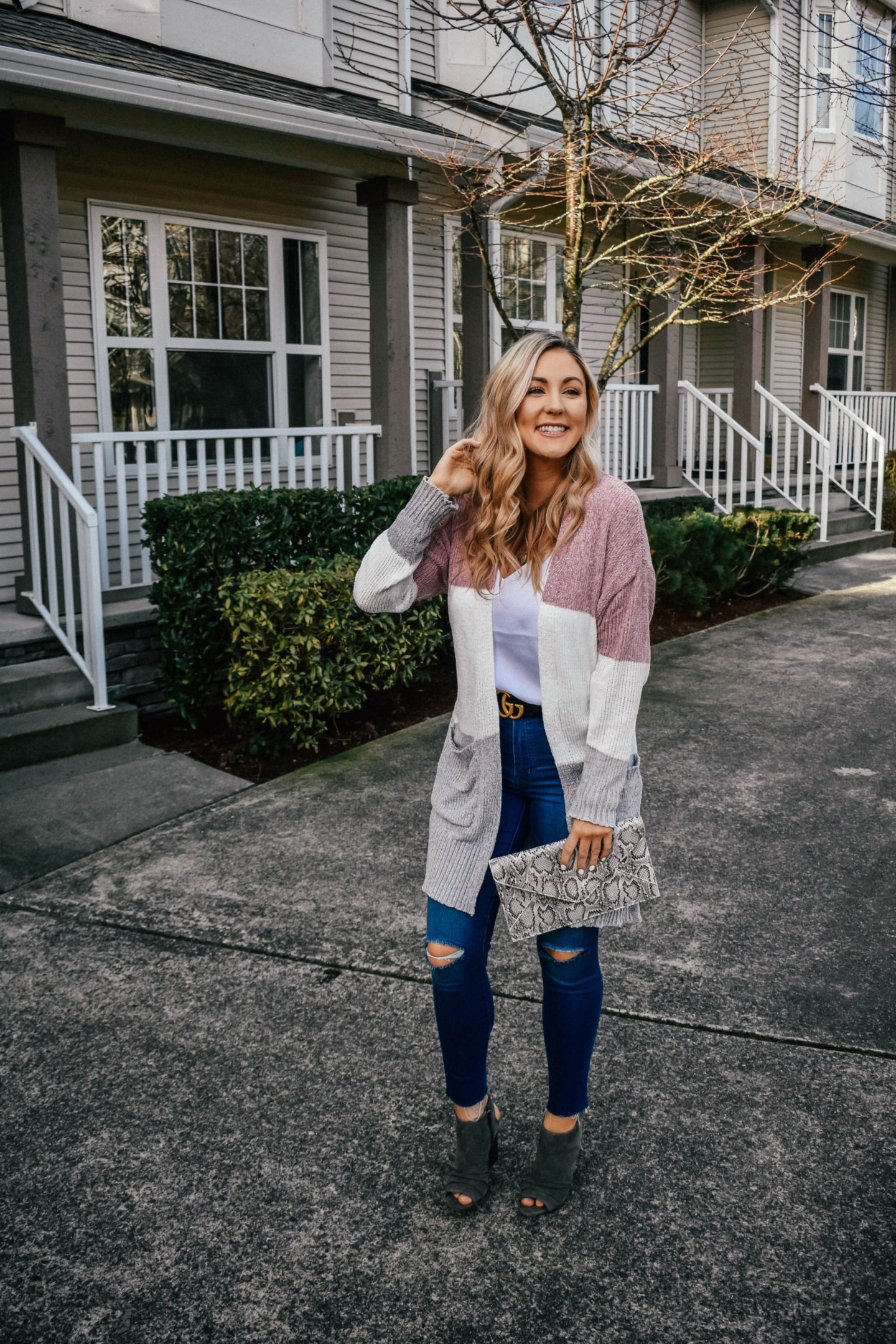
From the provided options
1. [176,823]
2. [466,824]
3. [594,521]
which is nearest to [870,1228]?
[466,824]

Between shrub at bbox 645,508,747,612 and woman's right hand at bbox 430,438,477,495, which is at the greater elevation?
woman's right hand at bbox 430,438,477,495

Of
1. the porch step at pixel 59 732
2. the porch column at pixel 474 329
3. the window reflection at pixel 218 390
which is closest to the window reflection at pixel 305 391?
the window reflection at pixel 218 390

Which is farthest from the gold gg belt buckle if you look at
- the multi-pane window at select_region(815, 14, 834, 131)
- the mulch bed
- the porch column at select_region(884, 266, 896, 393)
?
the porch column at select_region(884, 266, 896, 393)

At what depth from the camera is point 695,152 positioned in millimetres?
7879

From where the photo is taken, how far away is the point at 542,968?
2432 millimetres

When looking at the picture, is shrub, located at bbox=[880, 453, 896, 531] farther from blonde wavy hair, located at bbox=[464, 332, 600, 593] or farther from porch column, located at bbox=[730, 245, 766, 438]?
blonde wavy hair, located at bbox=[464, 332, 600, 593]

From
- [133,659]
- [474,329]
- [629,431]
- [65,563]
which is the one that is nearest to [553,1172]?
[65,563]

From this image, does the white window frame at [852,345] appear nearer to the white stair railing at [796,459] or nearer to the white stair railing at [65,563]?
the white stair railing at [796,459]

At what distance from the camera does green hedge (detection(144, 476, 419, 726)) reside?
19.4ft

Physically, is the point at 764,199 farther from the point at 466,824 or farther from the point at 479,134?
the point at 466,824

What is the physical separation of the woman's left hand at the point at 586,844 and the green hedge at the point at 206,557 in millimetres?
3870

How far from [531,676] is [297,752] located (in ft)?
11.8

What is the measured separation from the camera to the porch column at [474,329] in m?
9.98

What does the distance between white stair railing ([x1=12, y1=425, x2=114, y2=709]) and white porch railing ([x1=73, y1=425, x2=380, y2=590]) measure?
24cm
